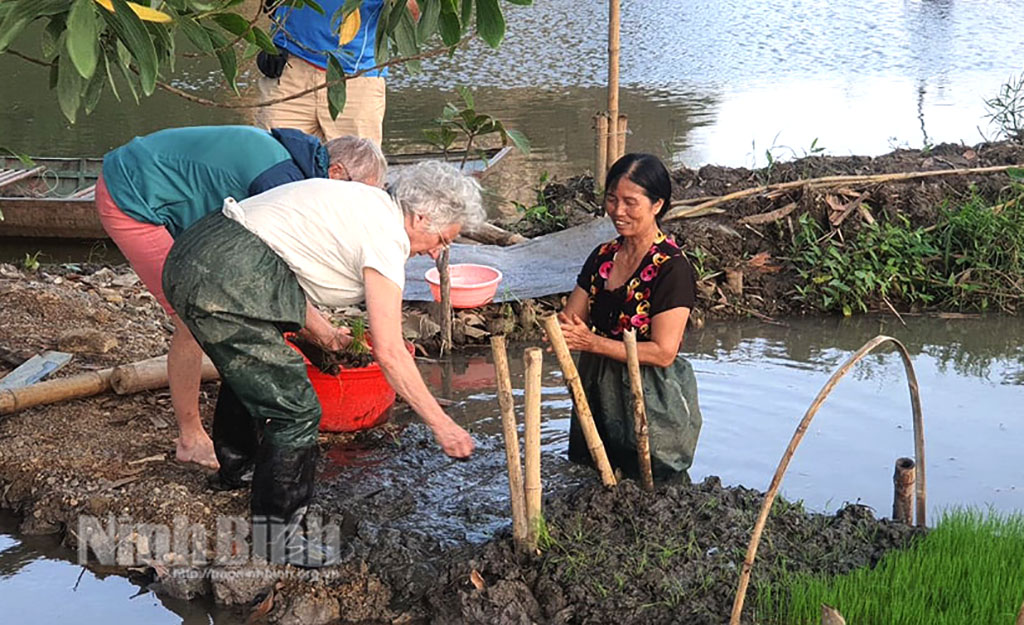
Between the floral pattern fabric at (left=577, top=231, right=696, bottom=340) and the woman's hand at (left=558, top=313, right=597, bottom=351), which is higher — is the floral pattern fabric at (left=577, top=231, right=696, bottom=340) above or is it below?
above

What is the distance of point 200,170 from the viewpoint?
13.1 ft

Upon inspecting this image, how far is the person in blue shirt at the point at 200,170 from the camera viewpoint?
3971 mm

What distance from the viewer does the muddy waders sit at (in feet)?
11.6

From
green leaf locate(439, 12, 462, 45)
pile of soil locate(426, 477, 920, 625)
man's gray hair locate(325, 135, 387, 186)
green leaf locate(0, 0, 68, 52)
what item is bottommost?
pile of soil locate(426, 477, 920, 625)

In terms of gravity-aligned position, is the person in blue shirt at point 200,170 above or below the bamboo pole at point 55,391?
above

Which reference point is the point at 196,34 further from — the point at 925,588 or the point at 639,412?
the point at 925,588

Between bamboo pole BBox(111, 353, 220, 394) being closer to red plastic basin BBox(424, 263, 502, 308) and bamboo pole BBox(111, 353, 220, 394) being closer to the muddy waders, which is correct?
the muddy waders

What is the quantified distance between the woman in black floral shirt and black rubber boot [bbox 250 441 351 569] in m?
1.01

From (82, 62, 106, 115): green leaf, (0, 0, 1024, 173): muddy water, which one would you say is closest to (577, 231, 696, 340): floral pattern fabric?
(82, 62, 106, 115): green leaf

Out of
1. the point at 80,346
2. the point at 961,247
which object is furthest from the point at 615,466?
the point at 961,247

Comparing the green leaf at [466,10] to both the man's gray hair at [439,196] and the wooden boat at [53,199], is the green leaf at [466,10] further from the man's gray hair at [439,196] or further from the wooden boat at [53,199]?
the wooden boat at [53,199]

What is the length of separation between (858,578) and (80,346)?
3743 mm

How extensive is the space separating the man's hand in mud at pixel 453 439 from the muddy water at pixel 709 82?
6479 mm

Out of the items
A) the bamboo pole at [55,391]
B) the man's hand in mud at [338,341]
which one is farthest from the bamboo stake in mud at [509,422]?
the bamboo pole at [55,391]
